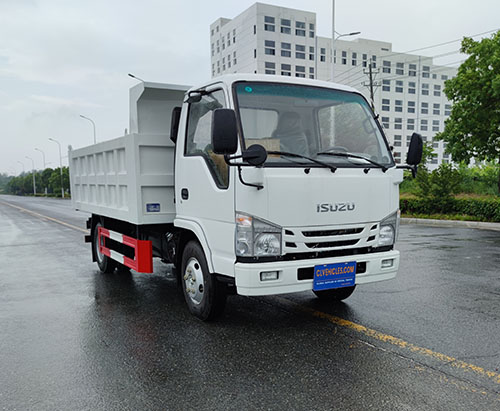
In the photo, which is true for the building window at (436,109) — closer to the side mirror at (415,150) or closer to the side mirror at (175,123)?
the side mirror at (415,150)

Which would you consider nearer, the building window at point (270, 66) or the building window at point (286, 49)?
the building window at point (270, 66)

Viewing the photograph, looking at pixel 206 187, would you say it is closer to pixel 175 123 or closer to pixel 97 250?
pixel 175 123

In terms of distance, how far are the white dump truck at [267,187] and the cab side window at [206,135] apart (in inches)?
0.4

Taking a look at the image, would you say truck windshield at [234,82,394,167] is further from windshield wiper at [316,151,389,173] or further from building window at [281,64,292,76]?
building window at [281,64,292,76]

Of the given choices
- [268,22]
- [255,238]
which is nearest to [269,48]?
[268,22]

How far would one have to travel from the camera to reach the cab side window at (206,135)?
428 cm

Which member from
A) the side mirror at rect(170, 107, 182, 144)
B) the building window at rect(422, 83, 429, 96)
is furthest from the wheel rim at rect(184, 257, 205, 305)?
the building window at rect(422, 83, 429, 96)

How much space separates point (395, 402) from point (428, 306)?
249cm

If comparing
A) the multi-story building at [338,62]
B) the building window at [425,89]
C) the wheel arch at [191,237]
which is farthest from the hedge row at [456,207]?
the building window at [425,89]

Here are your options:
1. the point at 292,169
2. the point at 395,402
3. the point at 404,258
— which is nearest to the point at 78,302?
the point at 292,169

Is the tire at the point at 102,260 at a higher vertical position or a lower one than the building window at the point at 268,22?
lower

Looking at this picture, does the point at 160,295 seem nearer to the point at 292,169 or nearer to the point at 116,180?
the point at 116,180

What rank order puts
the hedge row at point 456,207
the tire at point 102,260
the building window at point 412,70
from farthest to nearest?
the building window at point 412,70 < the hedge row at point 456,207 < the tire at point 102,260

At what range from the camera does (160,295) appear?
5.99 metres
